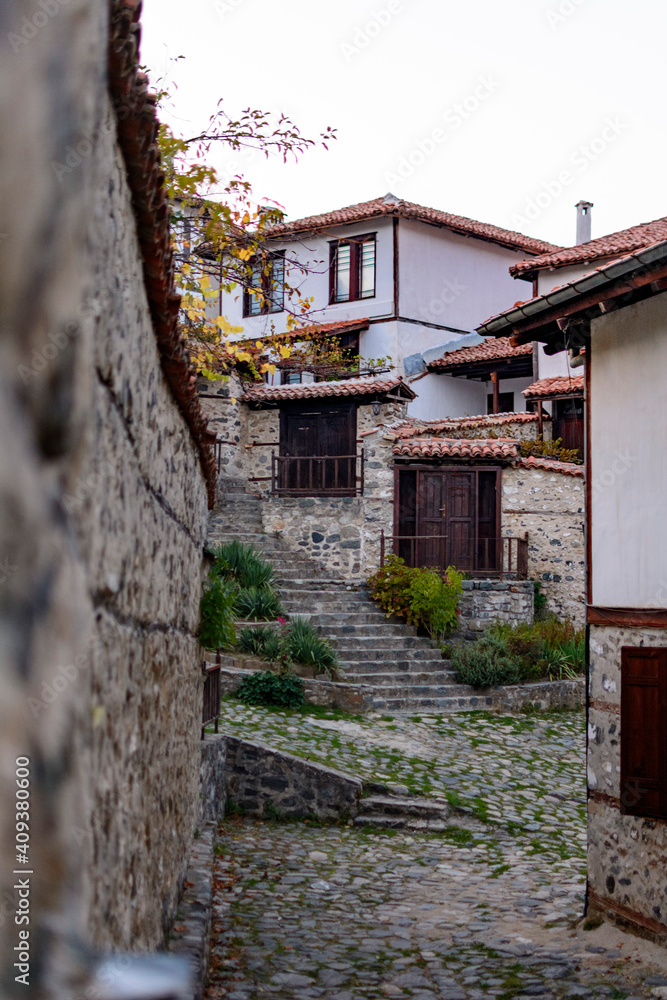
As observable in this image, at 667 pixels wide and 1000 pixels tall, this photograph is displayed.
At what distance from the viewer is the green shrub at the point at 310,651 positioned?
576 inches

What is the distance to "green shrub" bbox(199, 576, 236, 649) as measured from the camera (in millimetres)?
6043

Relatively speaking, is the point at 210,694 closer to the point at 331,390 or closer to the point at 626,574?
the point at 626,574

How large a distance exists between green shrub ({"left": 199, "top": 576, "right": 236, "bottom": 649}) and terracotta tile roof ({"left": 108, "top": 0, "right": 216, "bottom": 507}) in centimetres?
256

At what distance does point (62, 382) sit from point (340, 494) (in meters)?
19.6

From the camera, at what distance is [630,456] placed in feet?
22.6

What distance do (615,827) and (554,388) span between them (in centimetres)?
1820

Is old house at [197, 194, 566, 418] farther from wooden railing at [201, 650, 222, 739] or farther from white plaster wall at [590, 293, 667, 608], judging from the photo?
white plaster wall at [590, 293, 667, 608]

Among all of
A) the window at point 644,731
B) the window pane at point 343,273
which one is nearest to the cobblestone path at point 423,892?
the window at point 644,731

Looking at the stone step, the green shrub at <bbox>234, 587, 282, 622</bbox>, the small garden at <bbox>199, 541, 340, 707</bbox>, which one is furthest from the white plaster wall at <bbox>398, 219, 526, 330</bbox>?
the stone step

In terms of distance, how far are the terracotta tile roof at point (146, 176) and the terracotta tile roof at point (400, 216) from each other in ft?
73.5

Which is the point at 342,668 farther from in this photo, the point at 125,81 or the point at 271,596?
the point at 125,81

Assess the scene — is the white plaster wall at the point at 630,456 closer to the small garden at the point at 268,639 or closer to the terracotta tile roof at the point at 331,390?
the small garden at the point at 268,639

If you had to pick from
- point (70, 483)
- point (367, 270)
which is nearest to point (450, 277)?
point (367, 270)

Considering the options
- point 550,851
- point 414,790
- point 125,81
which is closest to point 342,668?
point 414,790
